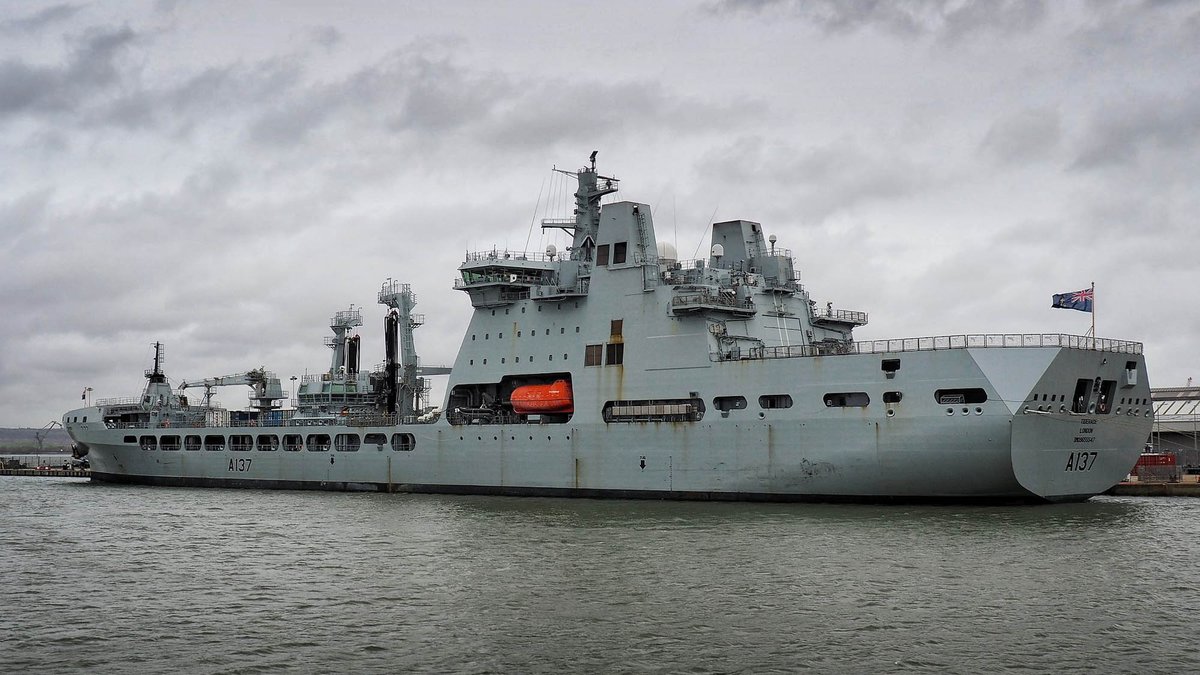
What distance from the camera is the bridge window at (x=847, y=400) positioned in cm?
3212

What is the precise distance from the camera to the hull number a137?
104 ft

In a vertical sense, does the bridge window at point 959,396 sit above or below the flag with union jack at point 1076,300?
below

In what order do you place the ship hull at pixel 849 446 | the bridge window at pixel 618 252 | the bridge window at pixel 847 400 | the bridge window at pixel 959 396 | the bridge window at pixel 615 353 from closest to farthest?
the ship hull at pixel 849 446
the bridge window at pixel 959 396
the bridge window at pixel 847 400
the bridge window at pixel 615 353
the bridge window at pixel 618 252

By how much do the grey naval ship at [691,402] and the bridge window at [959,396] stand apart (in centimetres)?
6

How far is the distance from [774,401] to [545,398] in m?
8.96

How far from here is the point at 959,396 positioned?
30.5 m

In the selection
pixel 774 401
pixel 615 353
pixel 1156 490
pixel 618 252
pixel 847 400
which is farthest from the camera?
pixel 1156 490

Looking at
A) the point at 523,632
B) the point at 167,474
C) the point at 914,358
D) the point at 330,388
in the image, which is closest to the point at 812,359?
the point at 914,358

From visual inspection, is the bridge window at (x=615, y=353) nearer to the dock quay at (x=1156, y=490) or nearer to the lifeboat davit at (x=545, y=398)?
the lifeboat davit at (x=545, y=398)

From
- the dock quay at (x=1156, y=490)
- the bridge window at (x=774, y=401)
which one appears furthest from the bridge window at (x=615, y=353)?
the dock quay at (x=1156, y=490)

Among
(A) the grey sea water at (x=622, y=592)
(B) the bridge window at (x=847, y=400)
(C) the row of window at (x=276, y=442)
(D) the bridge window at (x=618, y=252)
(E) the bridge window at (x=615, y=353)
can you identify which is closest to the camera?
(A) the grey sea water at (x=622, y=592)

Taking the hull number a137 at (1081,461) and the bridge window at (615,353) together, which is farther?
the bridge window at (615,353)

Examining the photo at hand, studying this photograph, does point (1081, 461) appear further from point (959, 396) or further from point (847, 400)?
point (847, 400)

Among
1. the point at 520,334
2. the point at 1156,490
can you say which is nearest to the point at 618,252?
the point at 520,334
